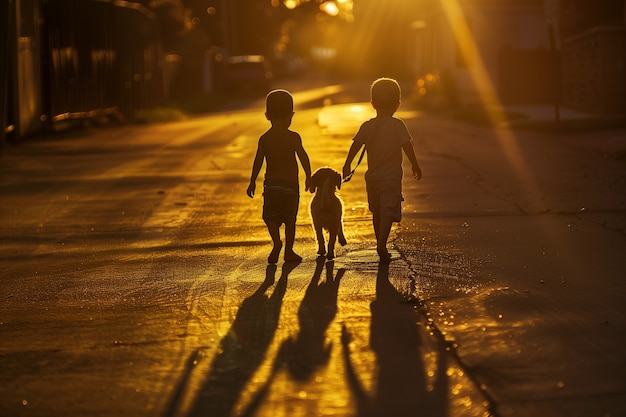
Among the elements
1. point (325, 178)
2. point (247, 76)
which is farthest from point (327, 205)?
point (247, 76)

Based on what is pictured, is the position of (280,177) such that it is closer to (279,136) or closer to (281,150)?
(281,150)

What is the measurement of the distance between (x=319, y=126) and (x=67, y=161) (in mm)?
8006

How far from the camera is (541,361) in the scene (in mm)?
5461

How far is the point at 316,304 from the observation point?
682cm

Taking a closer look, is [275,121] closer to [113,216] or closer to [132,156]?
[113,216]

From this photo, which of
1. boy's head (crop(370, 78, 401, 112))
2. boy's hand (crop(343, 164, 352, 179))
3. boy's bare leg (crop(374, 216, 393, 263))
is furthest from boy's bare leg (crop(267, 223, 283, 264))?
boy's head (crop(370, 78, 401, 112))

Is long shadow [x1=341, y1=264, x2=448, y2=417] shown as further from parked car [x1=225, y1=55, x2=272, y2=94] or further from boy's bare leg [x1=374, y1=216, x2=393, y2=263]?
parked car [x1=225, y1=55, x2=272, y2=94]

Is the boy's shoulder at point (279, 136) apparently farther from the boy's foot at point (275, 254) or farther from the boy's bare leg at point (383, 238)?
the boy's bare leg at point (383, 238)

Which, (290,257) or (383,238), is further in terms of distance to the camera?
(290,257)

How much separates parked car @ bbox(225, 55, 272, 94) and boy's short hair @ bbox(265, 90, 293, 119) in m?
40.5

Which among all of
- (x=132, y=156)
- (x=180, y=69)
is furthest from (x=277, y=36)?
(x=132, y=156)

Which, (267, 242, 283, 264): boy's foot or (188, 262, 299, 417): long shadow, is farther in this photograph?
(267, 242, 283, 264): boy's foot

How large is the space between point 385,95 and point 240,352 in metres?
3.09

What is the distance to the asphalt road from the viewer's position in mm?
5055
